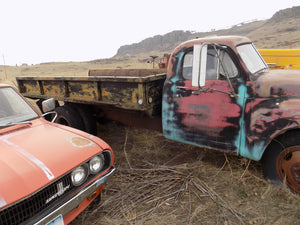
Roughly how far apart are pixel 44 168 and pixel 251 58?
9.39 ft

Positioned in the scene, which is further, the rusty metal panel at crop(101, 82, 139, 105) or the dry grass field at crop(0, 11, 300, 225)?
the rusty metal panel at crop(101, 82, 139, 105)

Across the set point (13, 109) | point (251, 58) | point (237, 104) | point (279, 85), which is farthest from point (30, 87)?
point (279, 85)

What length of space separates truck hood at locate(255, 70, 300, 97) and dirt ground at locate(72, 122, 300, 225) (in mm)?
1159

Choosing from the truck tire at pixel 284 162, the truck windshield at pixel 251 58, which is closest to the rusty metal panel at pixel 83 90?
the truck windshield at pixel 251 58

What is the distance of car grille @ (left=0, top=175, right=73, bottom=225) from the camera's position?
4.82 feet

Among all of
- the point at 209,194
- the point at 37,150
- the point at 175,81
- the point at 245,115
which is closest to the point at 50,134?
the point at 37,150

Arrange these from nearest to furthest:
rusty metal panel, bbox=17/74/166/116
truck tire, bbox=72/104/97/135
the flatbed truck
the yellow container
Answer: the flatbed truck, rusty metal panel, bbox=17/74/166/116, truck tire, bbox=72/104/97/135, the yellow container

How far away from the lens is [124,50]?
99.7 meters

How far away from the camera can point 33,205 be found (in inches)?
63.6

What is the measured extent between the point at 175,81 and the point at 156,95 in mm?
441

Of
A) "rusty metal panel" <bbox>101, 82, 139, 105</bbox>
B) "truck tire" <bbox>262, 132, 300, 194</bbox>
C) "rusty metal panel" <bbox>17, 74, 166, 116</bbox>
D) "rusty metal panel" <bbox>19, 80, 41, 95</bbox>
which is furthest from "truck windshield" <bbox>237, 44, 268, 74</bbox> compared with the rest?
"rusty metal panel" <bbox>19, 80, 41, 95</bbox>

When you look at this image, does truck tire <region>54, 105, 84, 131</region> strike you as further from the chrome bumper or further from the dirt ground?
the chrome bumper

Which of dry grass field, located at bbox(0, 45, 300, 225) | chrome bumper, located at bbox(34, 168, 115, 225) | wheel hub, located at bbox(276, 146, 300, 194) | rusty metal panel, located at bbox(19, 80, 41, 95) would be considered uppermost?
rusty metal panel, located at bbox(19, 80, 41, 95)

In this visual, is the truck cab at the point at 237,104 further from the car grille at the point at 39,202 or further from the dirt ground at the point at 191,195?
the car grille at the point at 39,202
